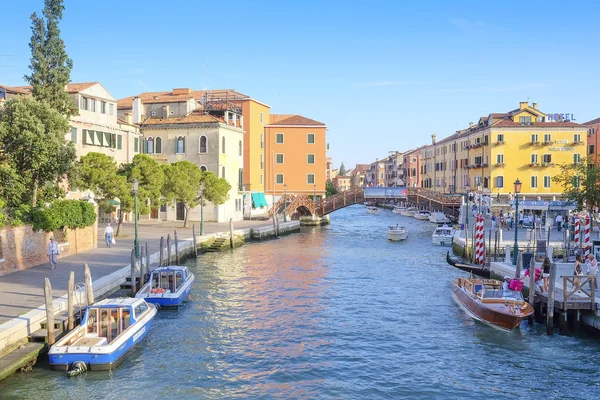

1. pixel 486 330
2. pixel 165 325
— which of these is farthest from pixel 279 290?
pixel 486 330

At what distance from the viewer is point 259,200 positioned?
58.8 m

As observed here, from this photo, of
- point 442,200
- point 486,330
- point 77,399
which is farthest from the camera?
point 442,200

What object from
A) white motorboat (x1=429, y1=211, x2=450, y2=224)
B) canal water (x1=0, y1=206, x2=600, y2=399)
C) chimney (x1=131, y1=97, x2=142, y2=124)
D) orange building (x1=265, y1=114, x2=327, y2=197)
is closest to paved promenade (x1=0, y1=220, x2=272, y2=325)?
canal water (x1=0, y1=206, x2=600, y2=399)

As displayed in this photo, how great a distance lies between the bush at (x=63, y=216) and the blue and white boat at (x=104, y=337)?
8.36 meters

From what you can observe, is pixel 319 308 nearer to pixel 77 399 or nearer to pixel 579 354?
pixel 579 354

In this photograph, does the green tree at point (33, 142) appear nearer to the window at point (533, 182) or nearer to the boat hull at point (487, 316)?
the boat hull at point (487, 316)

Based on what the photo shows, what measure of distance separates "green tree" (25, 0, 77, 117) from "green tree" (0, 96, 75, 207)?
10.5 feet

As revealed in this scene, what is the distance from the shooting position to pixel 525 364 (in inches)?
570

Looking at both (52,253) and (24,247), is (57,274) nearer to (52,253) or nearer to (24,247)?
(52,253)

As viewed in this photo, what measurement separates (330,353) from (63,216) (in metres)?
13.6

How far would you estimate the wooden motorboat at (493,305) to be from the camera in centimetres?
1667

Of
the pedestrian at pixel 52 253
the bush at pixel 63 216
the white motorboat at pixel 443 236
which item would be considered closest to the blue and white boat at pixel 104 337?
the pedestrian at pixel 52 253

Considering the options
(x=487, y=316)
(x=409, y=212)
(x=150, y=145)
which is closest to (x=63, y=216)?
(x=487, y=316)

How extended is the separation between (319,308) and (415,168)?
287 feet
